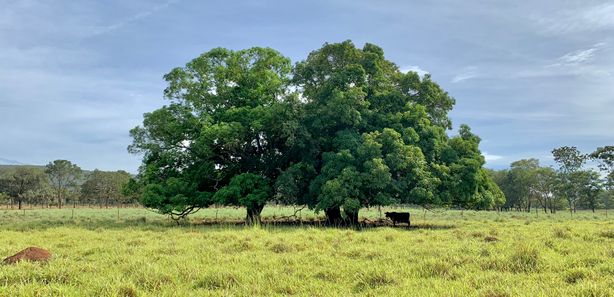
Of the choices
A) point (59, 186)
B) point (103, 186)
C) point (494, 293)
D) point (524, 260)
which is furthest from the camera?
point (103, 186)

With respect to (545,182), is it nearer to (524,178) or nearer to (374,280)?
(524,178)

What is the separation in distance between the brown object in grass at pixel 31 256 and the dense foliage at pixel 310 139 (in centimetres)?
1352

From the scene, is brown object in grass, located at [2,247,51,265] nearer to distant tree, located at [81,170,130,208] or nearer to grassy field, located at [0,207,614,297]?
grassy field, located at [0,207,614,297]

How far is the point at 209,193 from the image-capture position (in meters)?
27.1

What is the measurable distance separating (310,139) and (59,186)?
105 metres

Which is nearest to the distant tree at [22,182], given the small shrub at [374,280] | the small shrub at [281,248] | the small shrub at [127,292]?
the small shrub at [281,248]

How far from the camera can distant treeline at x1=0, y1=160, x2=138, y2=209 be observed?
338 feet

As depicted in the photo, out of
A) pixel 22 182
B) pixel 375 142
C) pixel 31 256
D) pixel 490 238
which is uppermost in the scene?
pixel 375 142

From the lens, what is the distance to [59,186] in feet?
361

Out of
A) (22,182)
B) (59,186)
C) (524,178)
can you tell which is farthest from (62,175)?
(524,178)

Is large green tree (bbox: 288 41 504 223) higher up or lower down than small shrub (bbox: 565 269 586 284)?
higher up

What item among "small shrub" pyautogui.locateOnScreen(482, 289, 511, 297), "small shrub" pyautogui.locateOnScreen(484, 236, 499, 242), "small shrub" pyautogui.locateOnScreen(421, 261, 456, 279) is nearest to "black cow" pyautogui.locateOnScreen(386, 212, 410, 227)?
"small shrub" pyautogui.locateOnScreen(484, 236, 499, 242)

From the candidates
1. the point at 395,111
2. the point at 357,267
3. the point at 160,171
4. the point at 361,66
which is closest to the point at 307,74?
the point at 361,66

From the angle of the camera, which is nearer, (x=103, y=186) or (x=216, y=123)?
(x=216, y=123)
